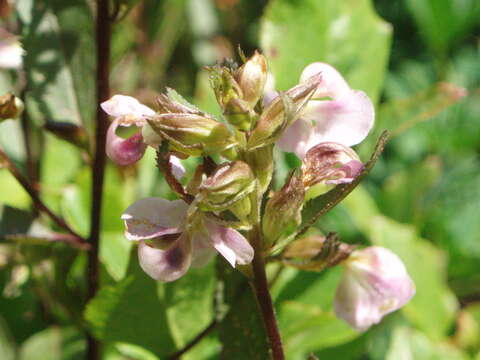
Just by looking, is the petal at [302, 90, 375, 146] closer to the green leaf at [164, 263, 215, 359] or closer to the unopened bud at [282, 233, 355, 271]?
the unopened bud at [282, 233, 355, 271]

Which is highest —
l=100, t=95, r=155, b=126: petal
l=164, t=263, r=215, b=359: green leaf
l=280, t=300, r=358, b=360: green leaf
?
l=100, t=95, r=155, b=126: petal

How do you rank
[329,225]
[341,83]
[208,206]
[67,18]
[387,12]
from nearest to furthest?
[208,206] < [341,83] < [67,18] < [329,225] < [387,12]

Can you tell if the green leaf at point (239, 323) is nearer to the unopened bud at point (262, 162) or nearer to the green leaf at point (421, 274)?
the unopened bud at point (262, 162)

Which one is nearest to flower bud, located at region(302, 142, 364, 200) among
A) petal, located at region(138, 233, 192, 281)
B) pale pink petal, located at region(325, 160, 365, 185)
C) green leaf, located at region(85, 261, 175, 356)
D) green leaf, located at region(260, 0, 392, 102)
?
pale pink petal, located at region(325, 160, 365, 185)

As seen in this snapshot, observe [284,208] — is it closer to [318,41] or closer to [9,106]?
[9,106]

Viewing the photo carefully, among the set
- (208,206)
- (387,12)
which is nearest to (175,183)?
(208,206)

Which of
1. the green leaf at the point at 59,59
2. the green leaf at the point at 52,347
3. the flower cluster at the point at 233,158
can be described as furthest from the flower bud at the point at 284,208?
the green leaf at the point at 52,347

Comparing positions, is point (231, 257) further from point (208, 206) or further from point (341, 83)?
point (341, 83)
